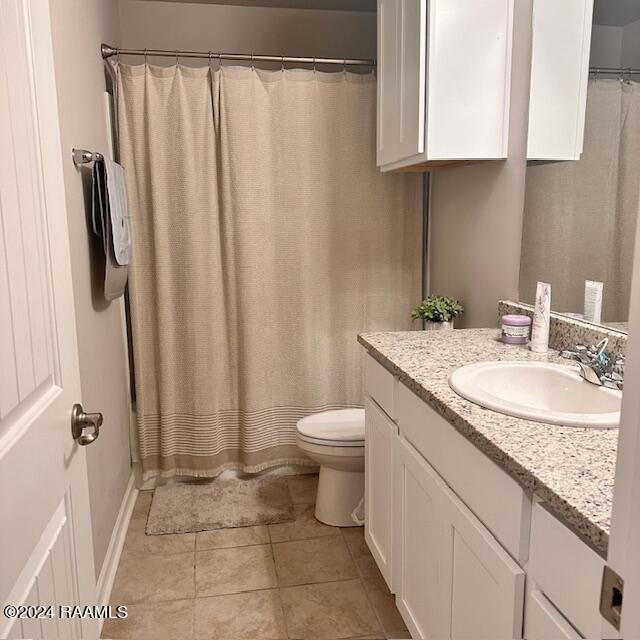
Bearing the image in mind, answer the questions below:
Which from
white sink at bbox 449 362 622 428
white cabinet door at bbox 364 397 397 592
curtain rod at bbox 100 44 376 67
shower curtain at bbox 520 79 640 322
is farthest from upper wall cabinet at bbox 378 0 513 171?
white cabinet door at bbox 364 397 397 592

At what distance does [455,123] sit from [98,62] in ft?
4.78

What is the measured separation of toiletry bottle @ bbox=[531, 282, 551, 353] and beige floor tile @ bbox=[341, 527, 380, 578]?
3.48 ft

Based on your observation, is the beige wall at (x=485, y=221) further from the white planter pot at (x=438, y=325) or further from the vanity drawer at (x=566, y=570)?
the vanity drawer at (x=566, y=570)

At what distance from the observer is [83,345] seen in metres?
1.94

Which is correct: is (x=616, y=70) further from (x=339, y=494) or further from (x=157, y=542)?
(x=157, y=542)

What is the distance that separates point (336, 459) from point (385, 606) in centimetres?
59

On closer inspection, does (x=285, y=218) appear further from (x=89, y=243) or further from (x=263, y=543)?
(x=263, y=543)

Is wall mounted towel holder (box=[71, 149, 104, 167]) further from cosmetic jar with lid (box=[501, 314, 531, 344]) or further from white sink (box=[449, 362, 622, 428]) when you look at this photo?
cosmetic jar with lid (box=[501, 314, 531, 344])

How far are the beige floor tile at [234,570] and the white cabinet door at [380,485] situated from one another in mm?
440

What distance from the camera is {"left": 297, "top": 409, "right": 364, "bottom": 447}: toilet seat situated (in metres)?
2.41

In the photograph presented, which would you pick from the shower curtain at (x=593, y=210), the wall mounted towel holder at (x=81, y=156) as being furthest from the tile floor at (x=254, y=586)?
the wall mounted towel holder at (x=81, y=156)

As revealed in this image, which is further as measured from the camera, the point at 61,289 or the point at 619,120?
the point at 619,120

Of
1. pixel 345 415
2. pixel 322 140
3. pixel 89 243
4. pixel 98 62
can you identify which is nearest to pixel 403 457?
pixel 345 415

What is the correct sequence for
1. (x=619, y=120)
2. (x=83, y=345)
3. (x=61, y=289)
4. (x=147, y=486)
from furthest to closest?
(x=147, y=486) → (x=83, y=345) → (x=619, y=120) → (x=61, y=289)
